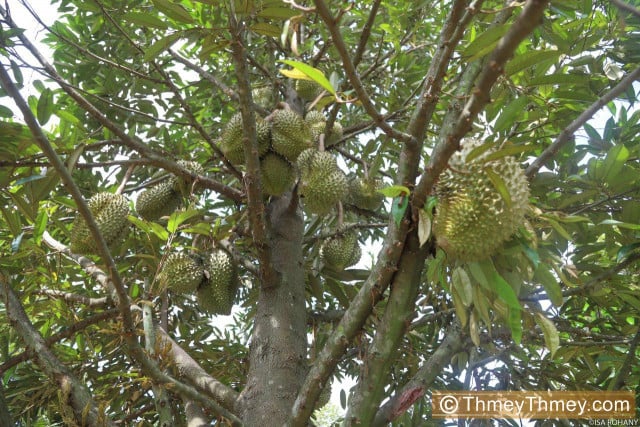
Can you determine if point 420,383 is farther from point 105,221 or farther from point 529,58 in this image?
point 105,221

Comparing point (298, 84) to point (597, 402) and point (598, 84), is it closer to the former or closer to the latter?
point (598, 84)

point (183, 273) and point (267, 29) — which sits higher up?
point (267, 29)

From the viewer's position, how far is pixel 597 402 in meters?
1.90

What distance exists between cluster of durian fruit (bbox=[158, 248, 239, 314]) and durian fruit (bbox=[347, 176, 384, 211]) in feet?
2.31

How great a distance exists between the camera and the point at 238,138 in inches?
81.0

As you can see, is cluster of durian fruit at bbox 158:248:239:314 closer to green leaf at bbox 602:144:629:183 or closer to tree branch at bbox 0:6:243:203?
tree branch at bbox 0:6:243:203

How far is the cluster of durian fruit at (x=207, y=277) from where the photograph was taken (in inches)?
78.4

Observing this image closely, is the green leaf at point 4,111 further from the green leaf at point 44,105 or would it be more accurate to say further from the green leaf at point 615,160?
the green leaf at point 615,160

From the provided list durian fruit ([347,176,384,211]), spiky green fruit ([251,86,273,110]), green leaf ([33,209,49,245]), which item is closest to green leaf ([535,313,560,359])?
durian fruit ([347,176,384,211])

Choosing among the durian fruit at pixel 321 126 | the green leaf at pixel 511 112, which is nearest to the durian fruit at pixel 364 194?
the durian fruit at pixel 321 126

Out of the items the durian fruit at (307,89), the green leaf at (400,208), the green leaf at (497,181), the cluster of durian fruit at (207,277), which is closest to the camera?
the green leaf at (497,181)

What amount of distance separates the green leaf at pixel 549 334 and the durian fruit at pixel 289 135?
1127 millimetres

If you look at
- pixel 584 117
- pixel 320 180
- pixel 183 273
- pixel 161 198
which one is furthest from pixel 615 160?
pixel 161 198

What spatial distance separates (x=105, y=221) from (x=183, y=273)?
34cm
